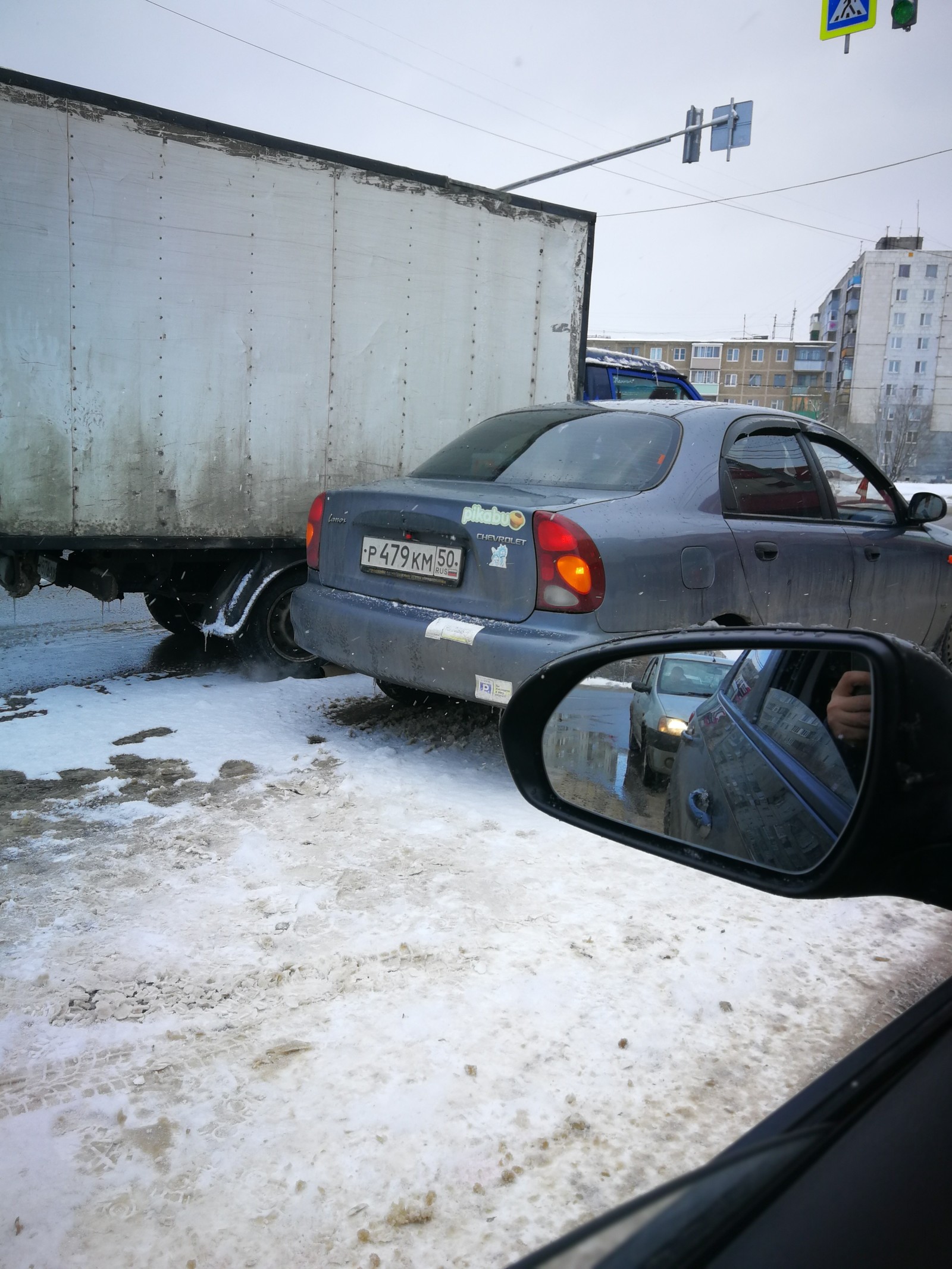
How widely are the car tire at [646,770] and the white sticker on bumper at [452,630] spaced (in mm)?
2094

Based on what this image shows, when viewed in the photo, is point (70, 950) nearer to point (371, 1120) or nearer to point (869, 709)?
point (371, 1120)

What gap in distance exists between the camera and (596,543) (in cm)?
357

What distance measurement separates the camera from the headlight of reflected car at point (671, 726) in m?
1.56

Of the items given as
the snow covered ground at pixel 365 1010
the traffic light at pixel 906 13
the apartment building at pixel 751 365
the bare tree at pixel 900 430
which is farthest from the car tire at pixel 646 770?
the apartment building at pixel 751 365

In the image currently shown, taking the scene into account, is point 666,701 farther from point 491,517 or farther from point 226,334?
point 226,334

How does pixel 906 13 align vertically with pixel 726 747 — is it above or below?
above

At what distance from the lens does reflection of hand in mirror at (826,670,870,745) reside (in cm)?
107

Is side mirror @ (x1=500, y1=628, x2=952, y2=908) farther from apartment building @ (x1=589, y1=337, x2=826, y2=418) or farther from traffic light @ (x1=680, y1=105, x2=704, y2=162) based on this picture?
apartment building @ (x1=589, y1=337, x2=826, y2=418)

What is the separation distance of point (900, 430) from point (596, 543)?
74.5m

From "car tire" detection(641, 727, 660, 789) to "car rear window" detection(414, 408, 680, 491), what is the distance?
239 centimetres

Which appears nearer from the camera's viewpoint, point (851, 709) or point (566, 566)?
point (851, 709)

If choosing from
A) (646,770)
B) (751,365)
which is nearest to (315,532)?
(646,770)

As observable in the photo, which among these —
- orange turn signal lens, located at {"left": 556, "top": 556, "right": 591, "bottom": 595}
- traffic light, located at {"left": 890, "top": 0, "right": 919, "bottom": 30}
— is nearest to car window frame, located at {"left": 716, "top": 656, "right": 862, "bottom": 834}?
orange turn signal lens, located at {"left": 556, "top": 556, "right": 591, "bottom": 595}

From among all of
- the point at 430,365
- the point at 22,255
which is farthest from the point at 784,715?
the point at 430,365
